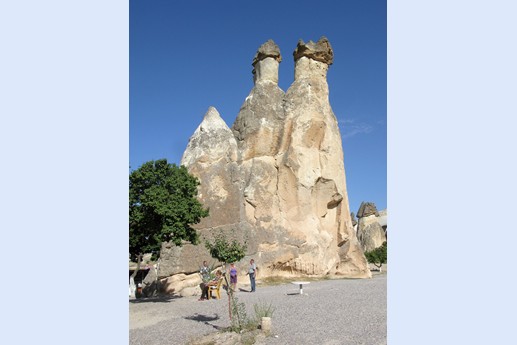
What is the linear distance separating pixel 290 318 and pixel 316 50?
74.8 ft

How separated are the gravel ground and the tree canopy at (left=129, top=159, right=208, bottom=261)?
250cm

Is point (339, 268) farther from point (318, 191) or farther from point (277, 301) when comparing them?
point (277, 301)

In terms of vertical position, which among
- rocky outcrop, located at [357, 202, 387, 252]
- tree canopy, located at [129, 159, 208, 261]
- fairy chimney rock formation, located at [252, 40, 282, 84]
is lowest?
rocky outcrop, located at [357, 202, 387, 252]

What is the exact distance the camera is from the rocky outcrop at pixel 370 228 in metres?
55.5

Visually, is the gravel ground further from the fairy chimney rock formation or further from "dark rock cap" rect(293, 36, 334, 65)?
"dark rock cap" rect(293, 36, 334, 65)

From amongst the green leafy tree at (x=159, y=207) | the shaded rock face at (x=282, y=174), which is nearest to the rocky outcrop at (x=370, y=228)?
the shaded rock face at (x=282, y=174)

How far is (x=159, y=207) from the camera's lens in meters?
15.7

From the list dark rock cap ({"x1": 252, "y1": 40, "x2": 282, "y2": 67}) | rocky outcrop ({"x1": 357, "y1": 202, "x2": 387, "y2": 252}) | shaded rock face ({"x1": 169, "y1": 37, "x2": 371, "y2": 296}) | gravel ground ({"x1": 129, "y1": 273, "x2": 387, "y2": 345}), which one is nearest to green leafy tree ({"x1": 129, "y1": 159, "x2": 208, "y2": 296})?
gravel ground ({"x1": 129, "y1": 273, "x2": 387, "y2": 345})

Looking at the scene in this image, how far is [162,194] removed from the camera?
16094mm

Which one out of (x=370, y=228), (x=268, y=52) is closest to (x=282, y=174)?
(x=268, y=52)

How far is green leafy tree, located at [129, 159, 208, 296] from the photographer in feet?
52.2

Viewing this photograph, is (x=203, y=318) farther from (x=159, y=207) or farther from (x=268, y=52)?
(x=268, y=52)

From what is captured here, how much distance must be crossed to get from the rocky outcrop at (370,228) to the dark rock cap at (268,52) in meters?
33.3

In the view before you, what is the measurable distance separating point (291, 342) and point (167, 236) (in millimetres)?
8952
